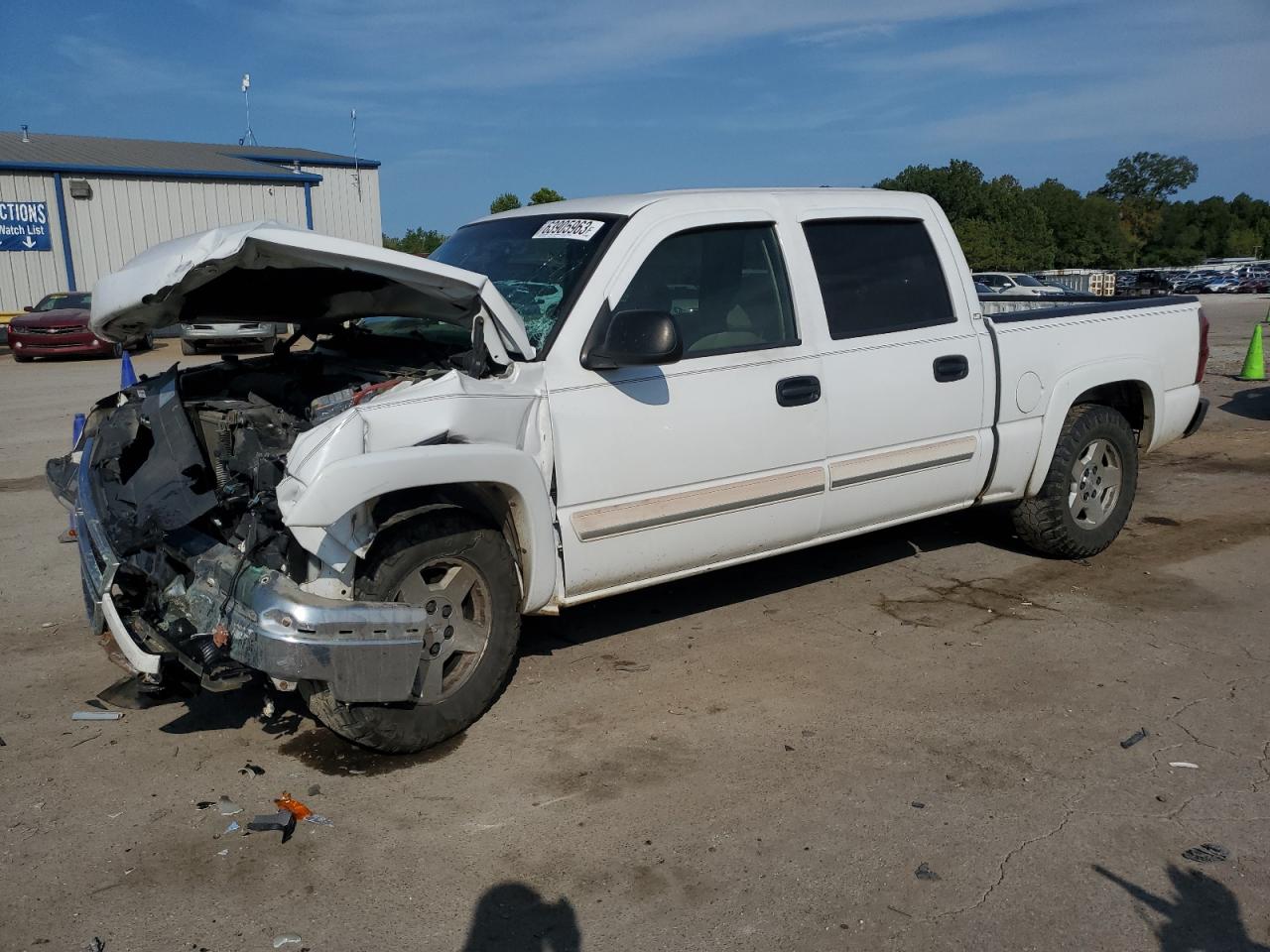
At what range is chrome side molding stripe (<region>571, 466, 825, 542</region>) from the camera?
14.4 feet

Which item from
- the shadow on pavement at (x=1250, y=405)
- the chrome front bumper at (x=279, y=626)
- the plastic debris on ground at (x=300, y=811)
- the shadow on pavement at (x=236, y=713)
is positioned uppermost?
the chrome front bumper at (x=279, y=626)

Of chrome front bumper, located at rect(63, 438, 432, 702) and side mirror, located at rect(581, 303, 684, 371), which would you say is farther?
side mirror, located at rect(581, 303, 684, 371)

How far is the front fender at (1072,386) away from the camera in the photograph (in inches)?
233

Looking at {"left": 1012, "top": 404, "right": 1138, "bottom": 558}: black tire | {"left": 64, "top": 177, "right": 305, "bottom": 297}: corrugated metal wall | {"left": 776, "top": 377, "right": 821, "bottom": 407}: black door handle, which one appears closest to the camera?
{"left": 776, "top": 377, "right": 821, "bottom": 407}: black door handle

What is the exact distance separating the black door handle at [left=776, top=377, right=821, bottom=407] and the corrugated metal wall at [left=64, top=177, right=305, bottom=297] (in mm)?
26531

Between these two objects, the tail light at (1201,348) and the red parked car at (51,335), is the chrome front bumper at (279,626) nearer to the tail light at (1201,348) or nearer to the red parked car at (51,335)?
the tail light at (1201,348)

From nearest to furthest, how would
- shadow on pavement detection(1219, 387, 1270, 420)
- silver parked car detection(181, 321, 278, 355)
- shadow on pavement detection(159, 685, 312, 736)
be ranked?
shadow on pavement detection(159, 685, 312, 736) → shadow on pavement detection(1219, 387, 1270, 420) → silver parked car detection(181, 321, 278, 355)

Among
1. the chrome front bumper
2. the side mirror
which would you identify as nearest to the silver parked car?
the chrome front bumper

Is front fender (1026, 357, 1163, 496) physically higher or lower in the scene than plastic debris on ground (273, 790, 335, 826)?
higher

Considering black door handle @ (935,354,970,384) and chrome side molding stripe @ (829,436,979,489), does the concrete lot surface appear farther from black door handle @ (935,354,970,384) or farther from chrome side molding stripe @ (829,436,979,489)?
black door handle @ (935,354,970,384)

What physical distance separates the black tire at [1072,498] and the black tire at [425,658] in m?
3.39

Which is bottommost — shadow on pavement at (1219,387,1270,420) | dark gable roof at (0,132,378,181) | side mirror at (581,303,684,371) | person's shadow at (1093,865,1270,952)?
person's shadow at (1093,865,1270,952)

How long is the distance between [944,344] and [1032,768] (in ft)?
7.37

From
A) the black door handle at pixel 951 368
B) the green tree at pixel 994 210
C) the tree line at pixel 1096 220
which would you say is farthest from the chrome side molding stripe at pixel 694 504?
the green tree at pixel 994 210
